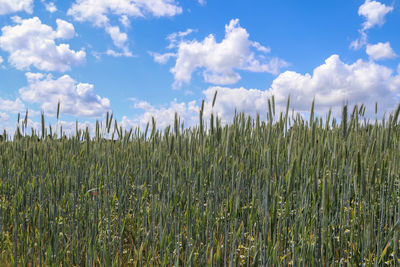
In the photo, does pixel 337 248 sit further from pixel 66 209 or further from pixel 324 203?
pixel 66 209

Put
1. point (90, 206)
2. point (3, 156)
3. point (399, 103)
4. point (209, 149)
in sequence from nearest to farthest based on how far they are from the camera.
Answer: point (399, 103) < point (90, 206) < point (209, 149) < point (3, 156)

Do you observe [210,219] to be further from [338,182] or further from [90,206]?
[90,206]

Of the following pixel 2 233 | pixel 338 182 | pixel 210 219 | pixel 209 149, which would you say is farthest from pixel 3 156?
pixel 338 182

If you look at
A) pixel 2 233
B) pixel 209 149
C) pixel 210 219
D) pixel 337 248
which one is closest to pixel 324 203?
pixel 210 219

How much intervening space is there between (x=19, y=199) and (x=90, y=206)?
699mm

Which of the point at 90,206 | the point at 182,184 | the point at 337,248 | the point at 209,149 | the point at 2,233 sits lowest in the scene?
the point at 2,233

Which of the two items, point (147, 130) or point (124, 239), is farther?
point (147, 130)

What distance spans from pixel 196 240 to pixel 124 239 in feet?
2.36

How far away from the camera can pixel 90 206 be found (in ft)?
6.40

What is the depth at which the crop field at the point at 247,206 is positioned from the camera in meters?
1.36

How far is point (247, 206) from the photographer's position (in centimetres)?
164

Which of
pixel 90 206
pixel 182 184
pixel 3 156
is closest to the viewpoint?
pixel 182 184

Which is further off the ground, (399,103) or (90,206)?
(399,103)

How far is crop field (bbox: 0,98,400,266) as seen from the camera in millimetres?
1360
